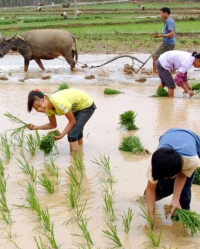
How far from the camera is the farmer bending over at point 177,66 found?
27.1ft

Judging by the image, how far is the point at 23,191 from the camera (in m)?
5.09

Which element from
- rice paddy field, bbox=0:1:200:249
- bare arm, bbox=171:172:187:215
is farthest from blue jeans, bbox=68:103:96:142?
bare arm, bbox=171:172:187:215

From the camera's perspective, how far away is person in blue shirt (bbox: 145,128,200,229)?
3.69m

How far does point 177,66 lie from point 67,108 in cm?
344

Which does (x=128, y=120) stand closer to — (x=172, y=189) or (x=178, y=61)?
(x=178, y=61)

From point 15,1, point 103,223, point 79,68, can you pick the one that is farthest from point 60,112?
point 15,1

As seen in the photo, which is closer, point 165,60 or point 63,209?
point 63,209

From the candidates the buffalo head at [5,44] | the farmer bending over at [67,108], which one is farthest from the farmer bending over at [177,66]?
the buffalo head at [5,44]

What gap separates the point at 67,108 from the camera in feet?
18.5

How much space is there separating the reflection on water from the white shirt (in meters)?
0.58

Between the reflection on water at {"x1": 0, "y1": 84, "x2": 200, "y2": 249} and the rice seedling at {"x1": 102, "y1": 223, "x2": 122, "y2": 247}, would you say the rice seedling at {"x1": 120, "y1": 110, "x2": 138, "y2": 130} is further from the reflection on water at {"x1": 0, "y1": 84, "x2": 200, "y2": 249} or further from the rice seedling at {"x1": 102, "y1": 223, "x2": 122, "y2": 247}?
the rice seedling at {"x1": 102, "y1": 223, "x2": 122, "y2": 247}

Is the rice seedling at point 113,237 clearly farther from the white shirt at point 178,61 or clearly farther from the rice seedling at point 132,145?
the white shirt at point 178,61

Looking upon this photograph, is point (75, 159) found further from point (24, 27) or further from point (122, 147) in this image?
point (24, 27)

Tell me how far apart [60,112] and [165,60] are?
3.48 meters
